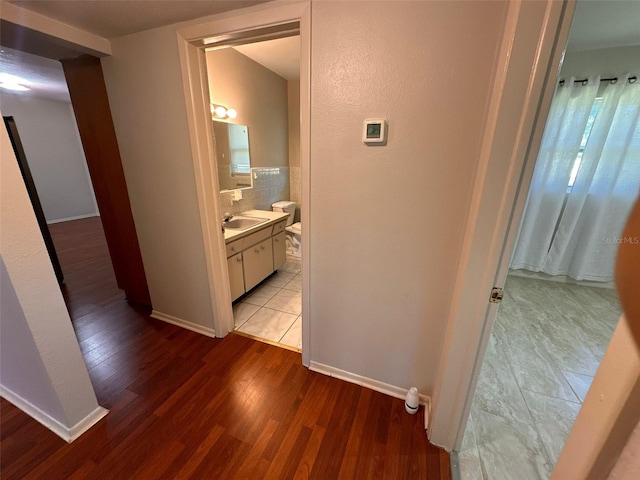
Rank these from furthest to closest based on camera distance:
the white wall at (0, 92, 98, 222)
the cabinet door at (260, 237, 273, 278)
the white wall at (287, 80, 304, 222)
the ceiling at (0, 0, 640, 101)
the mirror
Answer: the white wall at (0, 92, 98, 222), the white wall at (287, 80, 304, 222), the cabinet door at (260, 237, 273, 278), the mirror, the ceiling at (0, 0, 640, 101)

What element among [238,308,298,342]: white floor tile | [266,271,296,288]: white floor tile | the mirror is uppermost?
the mirror

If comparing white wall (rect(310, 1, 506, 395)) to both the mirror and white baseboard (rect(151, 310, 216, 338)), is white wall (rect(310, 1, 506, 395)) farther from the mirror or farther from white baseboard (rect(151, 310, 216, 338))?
the mirror

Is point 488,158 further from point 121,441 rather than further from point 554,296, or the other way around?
point 554,296

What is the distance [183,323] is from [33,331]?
110 centimetres

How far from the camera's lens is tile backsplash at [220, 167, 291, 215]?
2862mm

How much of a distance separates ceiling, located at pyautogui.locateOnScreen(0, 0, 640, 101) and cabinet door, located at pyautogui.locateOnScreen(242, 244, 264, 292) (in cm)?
169

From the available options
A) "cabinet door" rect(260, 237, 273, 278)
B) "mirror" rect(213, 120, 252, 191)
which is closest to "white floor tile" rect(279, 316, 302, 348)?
"cabinet door" rect(260, 237, 273, 278)

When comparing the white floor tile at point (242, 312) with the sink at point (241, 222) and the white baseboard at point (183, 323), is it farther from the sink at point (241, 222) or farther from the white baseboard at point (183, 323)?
the sink at point (241, 222)

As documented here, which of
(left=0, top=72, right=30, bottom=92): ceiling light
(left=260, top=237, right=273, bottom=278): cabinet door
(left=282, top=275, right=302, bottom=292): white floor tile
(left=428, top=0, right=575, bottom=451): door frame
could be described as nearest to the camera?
(left=428, top=0, right=575, bottom=451): door frame

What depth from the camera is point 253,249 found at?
2.51 meters

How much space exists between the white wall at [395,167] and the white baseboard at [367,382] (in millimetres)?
47

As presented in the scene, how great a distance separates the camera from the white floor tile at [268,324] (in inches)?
82.4

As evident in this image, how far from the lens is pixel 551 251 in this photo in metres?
2.95

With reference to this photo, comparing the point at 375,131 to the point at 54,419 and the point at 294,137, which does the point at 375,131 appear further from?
the point at 294,137
